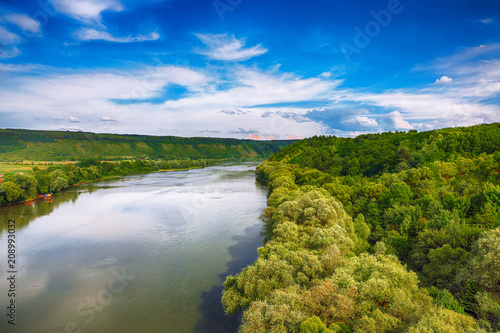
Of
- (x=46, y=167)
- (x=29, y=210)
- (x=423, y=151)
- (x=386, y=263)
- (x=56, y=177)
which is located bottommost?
(x=29, y=210)

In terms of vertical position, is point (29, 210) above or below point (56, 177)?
below

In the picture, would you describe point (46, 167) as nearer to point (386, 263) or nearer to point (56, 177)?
point (56, 177)

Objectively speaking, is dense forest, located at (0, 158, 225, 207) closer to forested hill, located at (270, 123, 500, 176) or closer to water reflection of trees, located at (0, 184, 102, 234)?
water reflection of trees, located at (0, 184, 102, 234)

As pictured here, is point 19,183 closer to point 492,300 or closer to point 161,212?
point 161,212

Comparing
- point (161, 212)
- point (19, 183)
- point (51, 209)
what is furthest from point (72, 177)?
point (161, 212)

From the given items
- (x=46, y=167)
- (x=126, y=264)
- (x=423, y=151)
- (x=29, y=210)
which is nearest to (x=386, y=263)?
(x=126, y=264)

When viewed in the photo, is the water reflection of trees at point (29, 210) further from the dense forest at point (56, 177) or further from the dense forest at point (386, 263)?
the dense forest at point (386, 263)

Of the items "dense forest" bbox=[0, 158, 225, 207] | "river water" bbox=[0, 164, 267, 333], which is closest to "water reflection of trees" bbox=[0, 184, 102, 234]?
"river water" bbox=[0, 164, 267, 333]
